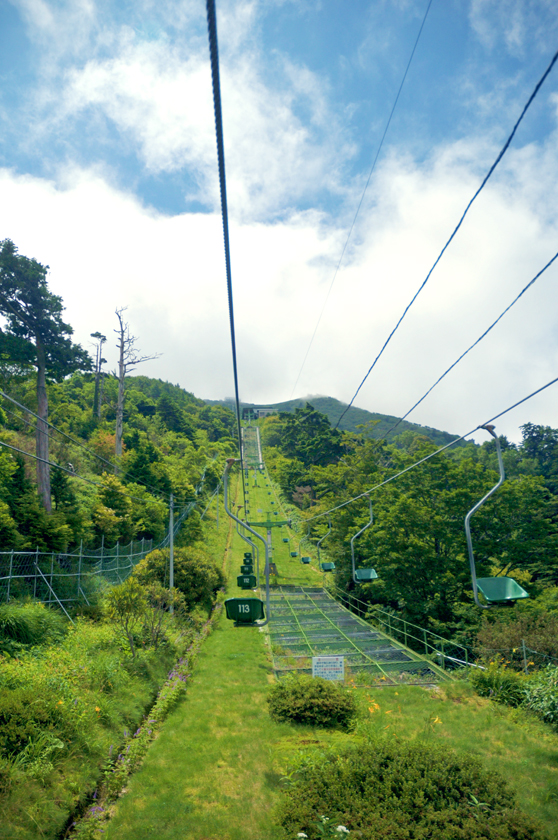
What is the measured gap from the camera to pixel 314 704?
12672mm

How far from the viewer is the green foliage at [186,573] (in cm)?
2358

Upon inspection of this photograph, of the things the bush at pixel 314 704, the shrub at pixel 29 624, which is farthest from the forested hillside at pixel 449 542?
the shrub at pixel 29 624

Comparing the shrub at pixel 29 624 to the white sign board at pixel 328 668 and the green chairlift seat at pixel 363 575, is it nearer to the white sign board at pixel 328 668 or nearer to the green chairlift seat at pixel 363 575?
the white sign board at pixel 328 668

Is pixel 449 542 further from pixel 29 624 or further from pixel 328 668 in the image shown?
pixel 29 624

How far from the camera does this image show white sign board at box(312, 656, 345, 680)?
14.1 m

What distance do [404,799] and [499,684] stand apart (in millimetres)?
9035

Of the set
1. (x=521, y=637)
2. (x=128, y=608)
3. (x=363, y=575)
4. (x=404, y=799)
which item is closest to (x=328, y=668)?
(x=363, y=575)

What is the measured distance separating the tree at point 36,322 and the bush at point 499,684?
22439 millimetres

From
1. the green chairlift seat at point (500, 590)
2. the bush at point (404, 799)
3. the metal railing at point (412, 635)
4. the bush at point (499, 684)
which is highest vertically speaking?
the green chairlift seat at point (500, 590)

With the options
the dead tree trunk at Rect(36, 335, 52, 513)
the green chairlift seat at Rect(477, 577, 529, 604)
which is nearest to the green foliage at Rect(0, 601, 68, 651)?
the dead tree trunk at Rect(36, 335, 52, 513)

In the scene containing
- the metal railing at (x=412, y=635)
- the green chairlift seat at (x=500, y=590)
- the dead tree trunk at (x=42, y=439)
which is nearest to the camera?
the green chairlift seat at (x=500, y=590)

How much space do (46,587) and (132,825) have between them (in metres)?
10.5

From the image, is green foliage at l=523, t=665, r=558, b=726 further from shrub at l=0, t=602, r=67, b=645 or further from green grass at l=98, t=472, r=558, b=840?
shrub at l=0, t=602, r=67, b=645

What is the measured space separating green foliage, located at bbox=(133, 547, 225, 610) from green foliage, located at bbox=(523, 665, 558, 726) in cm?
1572
